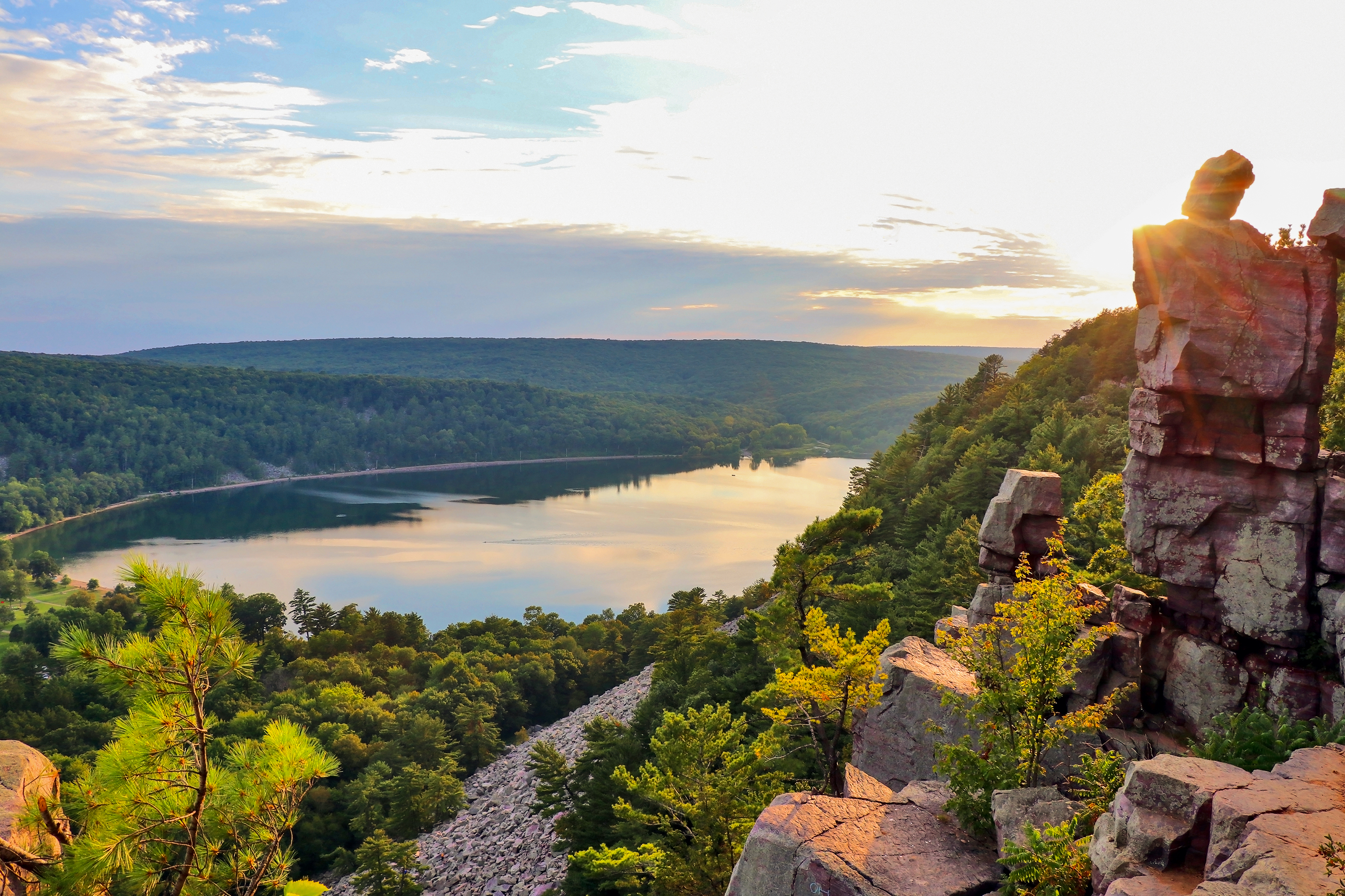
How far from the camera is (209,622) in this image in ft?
25.9

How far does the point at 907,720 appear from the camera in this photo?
15.9 m

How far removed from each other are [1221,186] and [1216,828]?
1116cm

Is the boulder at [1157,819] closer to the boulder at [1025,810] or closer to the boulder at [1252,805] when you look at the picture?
the boulder at [1252,805]

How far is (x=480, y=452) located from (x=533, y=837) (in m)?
165

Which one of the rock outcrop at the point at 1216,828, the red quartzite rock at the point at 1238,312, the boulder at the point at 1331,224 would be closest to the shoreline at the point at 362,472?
the red quartzite rock at the point at 1238,312

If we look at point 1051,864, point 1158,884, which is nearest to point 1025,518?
point 1051,864

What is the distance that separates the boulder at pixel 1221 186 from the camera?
578 inches

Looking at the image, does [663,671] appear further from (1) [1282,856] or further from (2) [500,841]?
(1) [1282,856]

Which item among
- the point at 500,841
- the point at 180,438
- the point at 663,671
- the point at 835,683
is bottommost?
the point at 500,841

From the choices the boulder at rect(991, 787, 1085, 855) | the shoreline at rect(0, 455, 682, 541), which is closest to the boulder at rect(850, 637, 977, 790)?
the boulder at rect(991, 787, 1085, 855)

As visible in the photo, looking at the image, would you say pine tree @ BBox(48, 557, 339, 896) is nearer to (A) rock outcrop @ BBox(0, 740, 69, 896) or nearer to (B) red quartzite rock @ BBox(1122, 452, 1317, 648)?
(A) rock outcrop @ BBox(0, 740, 69, 896)

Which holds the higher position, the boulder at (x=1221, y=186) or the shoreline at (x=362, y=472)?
the boulder at (x=1221, y=186)

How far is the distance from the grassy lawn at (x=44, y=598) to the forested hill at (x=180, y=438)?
46.3m

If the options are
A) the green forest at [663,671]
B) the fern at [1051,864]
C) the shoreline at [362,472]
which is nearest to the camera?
the fern at [1051,864]
